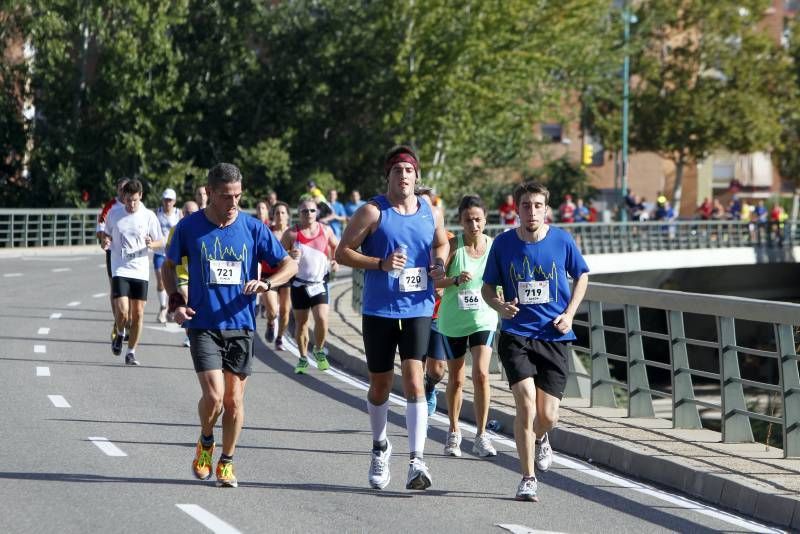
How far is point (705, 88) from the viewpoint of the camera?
65938 mm

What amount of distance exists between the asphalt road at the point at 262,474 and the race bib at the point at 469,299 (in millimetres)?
973

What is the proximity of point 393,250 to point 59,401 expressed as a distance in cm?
507

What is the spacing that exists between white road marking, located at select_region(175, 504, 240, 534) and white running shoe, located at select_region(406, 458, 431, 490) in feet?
4.09

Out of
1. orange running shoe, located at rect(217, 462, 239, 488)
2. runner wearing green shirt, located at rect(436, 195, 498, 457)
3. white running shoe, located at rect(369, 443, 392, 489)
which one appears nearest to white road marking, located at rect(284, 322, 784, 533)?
runner wearing green shirt, located at rect(436, 195, 498, 457)

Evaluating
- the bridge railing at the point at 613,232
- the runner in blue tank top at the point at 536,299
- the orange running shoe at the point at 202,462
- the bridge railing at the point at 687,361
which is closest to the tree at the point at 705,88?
the bridge railing at the point at 613,232

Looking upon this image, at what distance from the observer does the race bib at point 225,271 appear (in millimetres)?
8883

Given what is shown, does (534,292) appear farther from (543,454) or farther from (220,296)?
(220,296)

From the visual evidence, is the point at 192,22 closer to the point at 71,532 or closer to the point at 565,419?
the point at 565,419

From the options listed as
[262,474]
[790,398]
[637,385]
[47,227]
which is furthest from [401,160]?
[47,227]

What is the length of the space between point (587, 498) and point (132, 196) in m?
7.94

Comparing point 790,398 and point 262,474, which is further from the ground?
point 790,398

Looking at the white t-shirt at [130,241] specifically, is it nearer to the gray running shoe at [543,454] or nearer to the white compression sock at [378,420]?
the white compression sock at [378,420]

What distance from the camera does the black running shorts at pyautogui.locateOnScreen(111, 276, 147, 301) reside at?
52.3 ft

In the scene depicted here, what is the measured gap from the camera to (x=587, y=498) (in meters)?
9.09
